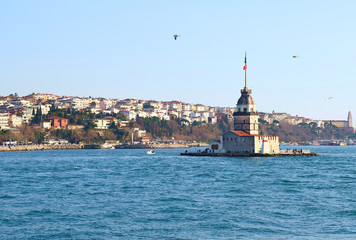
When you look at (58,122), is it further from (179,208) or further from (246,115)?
(179,208)

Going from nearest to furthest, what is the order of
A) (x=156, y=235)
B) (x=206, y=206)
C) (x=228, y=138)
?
1. (x=156, y=235)
2. (x=206, y=206)
3. (x=228, y=138)

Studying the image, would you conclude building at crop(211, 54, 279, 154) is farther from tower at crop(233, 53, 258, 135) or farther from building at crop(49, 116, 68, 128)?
building at crop(49, 116, 68, 128)

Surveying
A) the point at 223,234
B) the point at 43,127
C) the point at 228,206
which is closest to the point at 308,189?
the point at 228,206

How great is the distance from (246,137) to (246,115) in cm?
556

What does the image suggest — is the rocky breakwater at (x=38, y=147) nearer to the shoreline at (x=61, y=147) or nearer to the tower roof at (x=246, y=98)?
the shoreline at (x=61, y=147)

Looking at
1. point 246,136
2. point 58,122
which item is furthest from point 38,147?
point 246,136

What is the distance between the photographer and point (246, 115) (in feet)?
279

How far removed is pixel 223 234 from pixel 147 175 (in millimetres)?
28598

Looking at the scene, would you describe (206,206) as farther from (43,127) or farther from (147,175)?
(43,127)

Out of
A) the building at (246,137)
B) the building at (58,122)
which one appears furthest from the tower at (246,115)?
the building at (58,122)

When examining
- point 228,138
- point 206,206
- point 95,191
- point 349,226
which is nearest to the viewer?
point 349,226

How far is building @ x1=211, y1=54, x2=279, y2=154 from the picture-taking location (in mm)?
80500

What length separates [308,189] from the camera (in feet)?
128

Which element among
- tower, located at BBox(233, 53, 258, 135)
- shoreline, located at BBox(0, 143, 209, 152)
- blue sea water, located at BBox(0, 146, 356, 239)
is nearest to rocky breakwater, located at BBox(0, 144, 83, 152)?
shoreline, located at BBox(0, 143, 209, 152)
